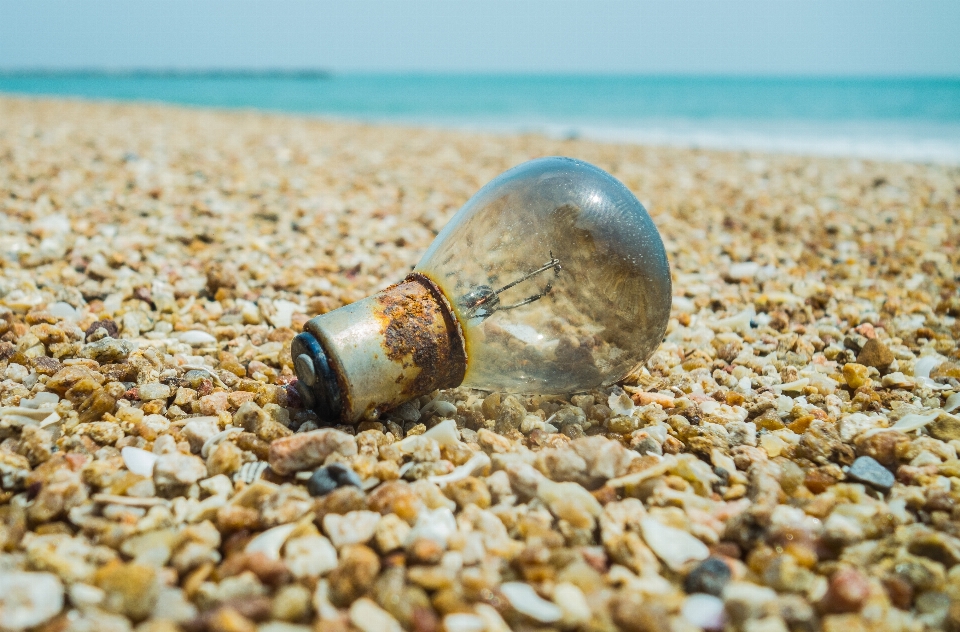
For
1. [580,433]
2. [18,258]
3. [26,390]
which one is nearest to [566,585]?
[580,433]

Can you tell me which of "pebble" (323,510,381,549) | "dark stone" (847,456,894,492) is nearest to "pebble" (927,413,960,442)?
"dark stone" (847,456,894,492)

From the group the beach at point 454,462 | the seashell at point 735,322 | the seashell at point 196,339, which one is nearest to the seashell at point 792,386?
the beach at point 454,462

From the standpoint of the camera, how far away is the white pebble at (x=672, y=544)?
4.94ft

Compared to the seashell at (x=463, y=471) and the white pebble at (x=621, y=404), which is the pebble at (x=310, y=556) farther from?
the white pebble at (x=621, y=404)

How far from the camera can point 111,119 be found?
1235 centimetres

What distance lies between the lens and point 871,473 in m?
1.83

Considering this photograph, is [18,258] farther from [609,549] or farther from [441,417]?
[609,549]

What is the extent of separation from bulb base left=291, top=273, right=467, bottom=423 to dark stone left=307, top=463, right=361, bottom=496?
231mm

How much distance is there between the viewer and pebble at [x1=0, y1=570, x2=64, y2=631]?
1259 mm

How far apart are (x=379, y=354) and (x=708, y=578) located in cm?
104

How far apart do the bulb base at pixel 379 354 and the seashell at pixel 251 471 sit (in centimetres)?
25

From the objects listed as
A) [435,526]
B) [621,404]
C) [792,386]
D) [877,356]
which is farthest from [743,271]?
[435,526]

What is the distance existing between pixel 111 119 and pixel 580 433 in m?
13.2

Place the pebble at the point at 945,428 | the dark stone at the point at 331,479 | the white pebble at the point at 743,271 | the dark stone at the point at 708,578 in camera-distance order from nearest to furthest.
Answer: the dark stone at the point at 708,578
the dark stone at the point at 331,479
the pebble at the point at 945,428
the white pebble at the point at 743,271
